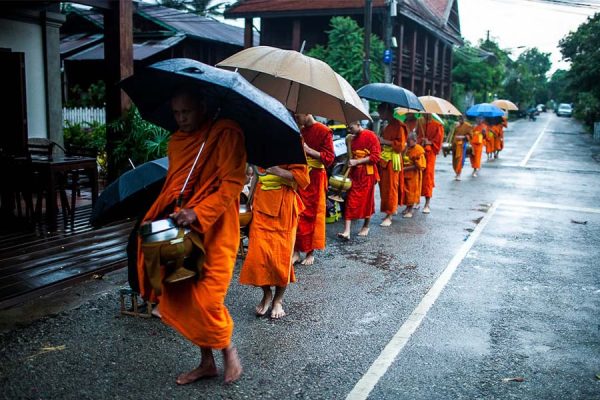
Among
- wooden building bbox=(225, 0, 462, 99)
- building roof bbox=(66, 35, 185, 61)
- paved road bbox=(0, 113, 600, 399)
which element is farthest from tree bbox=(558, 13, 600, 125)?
paved road bbox=(0, 113, 600, 399)

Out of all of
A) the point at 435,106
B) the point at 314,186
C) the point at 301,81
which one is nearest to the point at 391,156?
the point at 435,106

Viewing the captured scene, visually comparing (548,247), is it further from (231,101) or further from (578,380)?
(231,101)

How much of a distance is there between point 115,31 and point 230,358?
19.4ft

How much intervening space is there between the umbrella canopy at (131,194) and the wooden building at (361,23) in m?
16.7

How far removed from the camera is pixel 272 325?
190 inches

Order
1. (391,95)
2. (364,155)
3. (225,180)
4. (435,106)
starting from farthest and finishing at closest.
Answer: (435,106)
(391,95)
(364,155)
(225,180)

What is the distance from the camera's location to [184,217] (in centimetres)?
339

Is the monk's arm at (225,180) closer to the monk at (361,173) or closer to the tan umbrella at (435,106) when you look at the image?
the monk at (361,173)

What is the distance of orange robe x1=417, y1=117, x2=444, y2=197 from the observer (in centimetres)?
1025

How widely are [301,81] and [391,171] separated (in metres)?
4.10

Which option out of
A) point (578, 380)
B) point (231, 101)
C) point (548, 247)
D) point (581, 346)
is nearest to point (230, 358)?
point (231, 101)

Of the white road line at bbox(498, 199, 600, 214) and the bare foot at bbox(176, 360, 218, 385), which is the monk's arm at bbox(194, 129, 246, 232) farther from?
the white road line at bbox(498, 199, 600, 214)

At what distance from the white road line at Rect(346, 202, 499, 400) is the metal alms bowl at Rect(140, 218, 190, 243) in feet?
4.54

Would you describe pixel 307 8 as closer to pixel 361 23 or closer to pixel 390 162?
pixel 361 23
